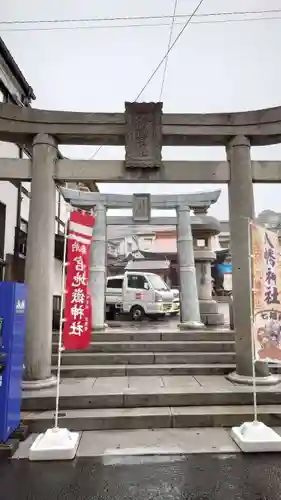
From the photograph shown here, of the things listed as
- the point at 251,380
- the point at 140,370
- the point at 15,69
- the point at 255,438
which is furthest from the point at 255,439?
the point at 15,69

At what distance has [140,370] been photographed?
23.4ft

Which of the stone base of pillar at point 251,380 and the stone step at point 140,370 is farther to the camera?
the stone step at point 140,370

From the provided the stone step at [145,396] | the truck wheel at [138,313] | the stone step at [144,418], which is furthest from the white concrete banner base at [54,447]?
the truck wheel at [138,313]

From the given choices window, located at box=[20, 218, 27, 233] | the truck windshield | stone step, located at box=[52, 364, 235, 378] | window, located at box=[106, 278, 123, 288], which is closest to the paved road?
stone step, located at box=[52, 364, 235, 378]

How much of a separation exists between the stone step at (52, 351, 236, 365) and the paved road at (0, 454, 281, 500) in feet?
11.1

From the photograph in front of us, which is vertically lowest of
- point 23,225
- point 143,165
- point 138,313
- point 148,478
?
point 148,478

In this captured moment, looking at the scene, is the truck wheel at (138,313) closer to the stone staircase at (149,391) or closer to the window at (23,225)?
the window at (23,225)

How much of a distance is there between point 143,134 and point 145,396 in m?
4.70

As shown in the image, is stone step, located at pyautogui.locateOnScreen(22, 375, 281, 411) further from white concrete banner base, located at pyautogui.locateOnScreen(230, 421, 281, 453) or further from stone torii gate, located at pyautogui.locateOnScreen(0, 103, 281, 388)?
white concrete banner base, located at pyautogui.locateOnScreen(230, 421, 281, 453)

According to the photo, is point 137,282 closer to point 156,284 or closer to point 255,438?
point 156,284

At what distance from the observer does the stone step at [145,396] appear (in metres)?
5.56

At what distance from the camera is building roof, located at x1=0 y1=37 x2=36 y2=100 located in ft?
30.7

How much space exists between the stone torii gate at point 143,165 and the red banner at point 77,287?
129 cm

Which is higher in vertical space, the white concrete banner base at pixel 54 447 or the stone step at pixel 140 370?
the stone step at pixel 140 370
